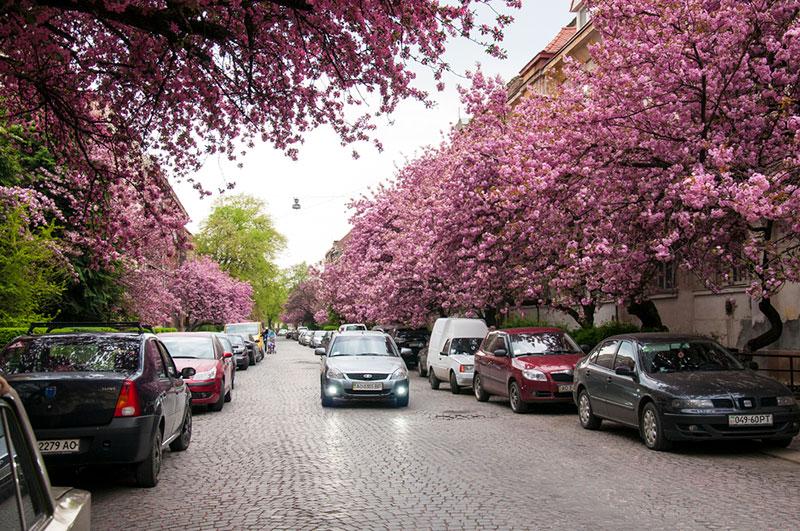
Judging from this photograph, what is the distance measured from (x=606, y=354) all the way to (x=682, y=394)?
2.50 meters

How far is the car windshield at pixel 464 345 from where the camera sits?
22.0 m

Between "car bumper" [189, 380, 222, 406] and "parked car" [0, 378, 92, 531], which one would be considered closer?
"parked car" [0, 378, 92, 531]

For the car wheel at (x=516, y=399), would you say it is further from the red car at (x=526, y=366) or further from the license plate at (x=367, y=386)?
the license plate at (x=367, y=386)

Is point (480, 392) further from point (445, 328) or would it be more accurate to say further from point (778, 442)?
point (778, 442)

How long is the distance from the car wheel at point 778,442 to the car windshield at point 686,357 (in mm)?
→ 1104

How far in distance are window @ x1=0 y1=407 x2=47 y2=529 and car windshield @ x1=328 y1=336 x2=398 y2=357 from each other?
1496 cm

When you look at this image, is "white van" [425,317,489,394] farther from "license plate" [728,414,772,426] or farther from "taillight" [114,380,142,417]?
"taillight" [114,380,142,417]

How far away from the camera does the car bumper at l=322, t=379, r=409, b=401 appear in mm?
16406

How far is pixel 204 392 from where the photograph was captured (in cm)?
1600

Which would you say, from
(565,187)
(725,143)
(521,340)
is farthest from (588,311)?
(725,143)

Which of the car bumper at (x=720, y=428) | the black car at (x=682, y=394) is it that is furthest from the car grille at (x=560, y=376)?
the car bumper at (x=720, y=428)

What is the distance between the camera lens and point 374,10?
8.32 metres

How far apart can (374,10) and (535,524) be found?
204 inches

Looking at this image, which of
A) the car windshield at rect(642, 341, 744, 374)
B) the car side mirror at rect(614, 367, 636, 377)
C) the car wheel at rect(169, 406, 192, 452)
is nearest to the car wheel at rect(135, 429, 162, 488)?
the car wheel at rect(169, 406, 192, 452)
